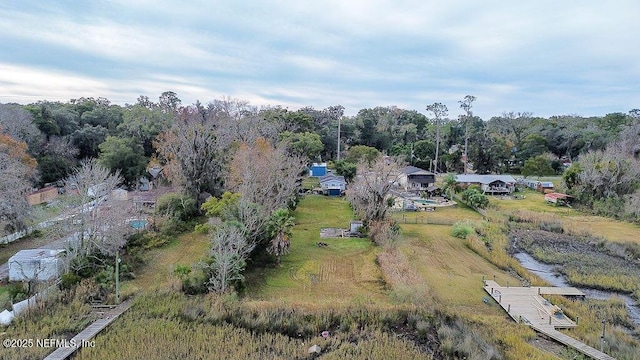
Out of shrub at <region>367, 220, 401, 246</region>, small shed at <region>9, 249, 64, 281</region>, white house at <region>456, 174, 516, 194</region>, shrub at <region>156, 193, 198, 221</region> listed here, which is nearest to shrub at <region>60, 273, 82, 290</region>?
small shed at <region>9, 249, 64, 281</region>

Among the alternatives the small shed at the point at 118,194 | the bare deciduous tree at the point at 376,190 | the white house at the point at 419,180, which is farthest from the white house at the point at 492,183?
the small shed at the point at 118,194

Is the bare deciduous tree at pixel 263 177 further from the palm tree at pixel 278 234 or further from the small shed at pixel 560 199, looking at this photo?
the small shed at pixel 560 199

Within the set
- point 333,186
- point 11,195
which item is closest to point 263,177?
point 11,195

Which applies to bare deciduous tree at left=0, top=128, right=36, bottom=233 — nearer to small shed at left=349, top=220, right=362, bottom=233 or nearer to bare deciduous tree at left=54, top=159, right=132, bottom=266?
bare deciduous tree at left=54, top=159, right=132, bottom=266

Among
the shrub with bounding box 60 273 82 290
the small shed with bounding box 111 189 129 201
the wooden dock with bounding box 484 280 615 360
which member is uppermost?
the small shed with bounding box 111 189 129 201

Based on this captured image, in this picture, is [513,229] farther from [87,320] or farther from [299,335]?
[87,320]

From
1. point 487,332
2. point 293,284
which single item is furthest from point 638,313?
point 293,284
